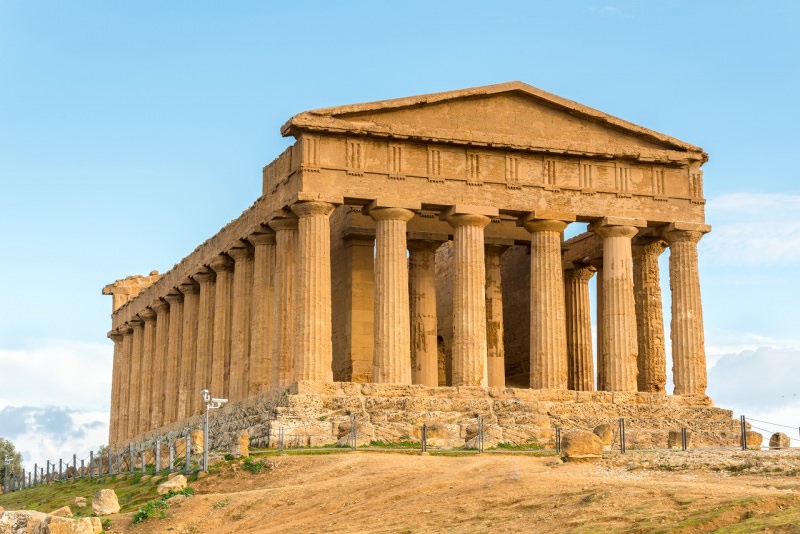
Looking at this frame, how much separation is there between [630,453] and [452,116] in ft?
64.5

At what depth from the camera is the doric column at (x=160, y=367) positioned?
2741 inches

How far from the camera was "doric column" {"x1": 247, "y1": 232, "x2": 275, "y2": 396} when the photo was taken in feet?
178

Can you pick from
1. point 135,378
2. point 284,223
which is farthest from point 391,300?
point 135,378

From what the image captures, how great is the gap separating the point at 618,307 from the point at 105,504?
2400 centimetres

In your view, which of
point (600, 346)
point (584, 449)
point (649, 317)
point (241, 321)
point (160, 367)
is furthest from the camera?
point (160, 367)

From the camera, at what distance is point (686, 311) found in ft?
179

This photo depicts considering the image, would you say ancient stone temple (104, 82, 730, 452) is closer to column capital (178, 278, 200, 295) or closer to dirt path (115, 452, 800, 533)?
column capital (178, 278, 200, 295)

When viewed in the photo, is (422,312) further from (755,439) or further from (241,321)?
(755,439)

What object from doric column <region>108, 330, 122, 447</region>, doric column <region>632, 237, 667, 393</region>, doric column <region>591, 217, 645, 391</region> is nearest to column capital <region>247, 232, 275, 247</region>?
doric column <region>591, 217, 645, 391</region>

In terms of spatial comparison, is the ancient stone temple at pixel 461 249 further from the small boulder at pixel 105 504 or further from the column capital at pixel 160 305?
the small boulder at pixel 105 504

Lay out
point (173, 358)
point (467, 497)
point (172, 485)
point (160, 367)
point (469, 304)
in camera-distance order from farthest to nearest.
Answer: point (160, 367) → point (173, 358) → point (469, 304) → point (172, 485) → point (467, 497)

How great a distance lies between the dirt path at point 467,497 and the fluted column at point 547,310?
1322 cm

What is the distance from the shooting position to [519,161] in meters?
53.4

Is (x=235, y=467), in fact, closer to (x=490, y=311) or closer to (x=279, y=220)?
(x=279, y=220)
